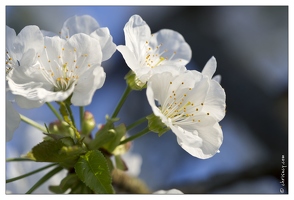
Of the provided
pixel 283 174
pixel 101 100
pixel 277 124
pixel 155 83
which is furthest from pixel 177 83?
pixel 277 124

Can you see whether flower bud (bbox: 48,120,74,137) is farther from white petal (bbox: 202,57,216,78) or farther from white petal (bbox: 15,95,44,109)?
white petal (bbox: 202,57,216,78)

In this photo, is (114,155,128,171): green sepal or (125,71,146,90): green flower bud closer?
(125,71,146,90): green flower bud

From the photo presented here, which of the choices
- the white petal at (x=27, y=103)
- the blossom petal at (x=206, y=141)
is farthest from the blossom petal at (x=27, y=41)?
the blossom petal at (x=206, y=141)

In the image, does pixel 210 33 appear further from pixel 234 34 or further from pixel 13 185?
pixel 13 185

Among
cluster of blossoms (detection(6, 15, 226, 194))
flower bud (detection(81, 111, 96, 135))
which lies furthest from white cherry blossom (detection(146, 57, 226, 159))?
flower bud (detection(81, 111, 96, 135))

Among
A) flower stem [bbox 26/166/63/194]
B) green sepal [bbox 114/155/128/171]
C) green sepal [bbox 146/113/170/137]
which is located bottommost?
green sepal [bbox 114/155/128/171]

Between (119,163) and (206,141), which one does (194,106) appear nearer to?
(206,141)
